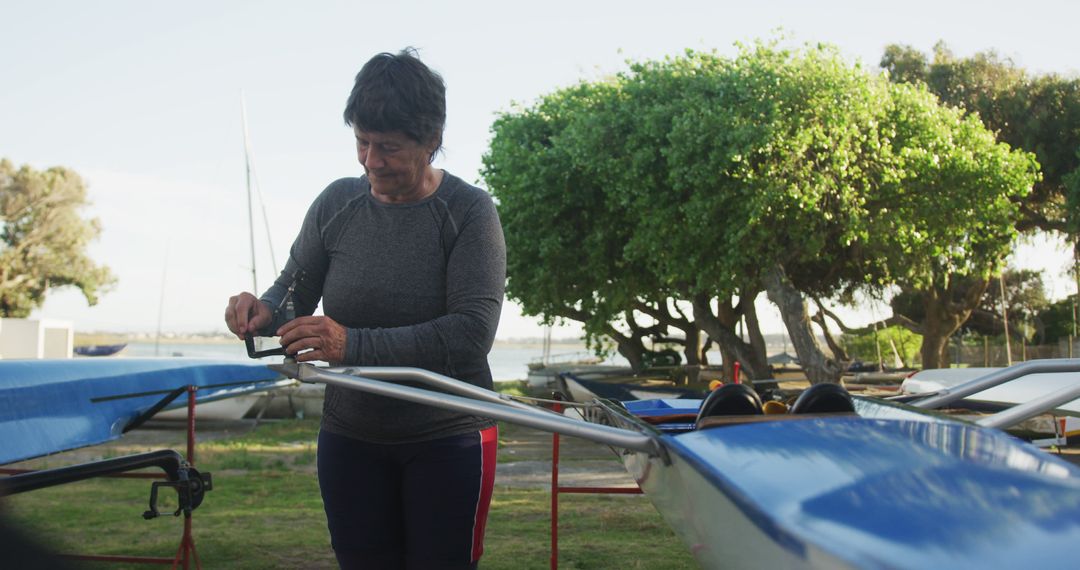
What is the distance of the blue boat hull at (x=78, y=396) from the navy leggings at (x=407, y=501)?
197 centimetres

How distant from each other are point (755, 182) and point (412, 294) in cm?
1798

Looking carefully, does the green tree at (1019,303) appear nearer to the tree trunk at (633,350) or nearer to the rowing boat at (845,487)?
the tree trunk at (633,350)

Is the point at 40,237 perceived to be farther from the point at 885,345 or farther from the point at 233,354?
the point at 885,345

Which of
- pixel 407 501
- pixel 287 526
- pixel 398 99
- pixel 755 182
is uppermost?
pixel 755 182

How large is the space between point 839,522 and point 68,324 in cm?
5676

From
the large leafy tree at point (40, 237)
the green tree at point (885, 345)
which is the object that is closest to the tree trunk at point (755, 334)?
the green tree at point (885, 345)

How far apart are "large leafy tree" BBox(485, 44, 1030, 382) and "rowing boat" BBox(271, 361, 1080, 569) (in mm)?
17676

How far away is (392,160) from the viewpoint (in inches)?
101

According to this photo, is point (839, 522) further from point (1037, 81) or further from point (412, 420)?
point (1037, 81)

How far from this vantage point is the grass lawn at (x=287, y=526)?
717cm

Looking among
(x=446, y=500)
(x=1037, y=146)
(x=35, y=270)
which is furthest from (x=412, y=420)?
(x=35, y=270)

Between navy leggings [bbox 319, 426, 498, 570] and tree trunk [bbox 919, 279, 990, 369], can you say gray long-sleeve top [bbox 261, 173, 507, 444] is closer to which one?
navy leggings [bbox 319, 426, 498, 570]

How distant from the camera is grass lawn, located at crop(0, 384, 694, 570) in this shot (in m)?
7.17

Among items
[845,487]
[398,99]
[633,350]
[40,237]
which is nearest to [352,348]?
[398,99]
